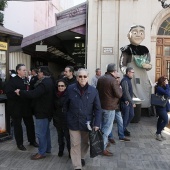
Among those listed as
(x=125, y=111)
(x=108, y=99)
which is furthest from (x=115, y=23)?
(x=108, y=99)

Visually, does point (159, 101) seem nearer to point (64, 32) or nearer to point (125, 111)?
point (125, 111)

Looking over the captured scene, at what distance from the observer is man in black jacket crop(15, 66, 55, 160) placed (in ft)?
18.2

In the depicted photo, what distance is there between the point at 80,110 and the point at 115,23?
7.08 meters

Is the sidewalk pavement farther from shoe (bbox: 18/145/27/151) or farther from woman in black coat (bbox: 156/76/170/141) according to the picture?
woman in black coat (bbox: 156/76/170/141)

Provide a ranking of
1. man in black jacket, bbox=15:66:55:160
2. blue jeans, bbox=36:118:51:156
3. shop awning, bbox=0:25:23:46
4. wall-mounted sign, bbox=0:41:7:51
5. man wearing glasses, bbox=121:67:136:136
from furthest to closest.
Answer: man wearing glasses, bbox=121:67:136:136 < wall-mounted sign, bbox=0:41:7:51 < shop awning, bbox=0:25:23:46 < blue jeans, bbox=36:118:51:156 < man in black jacket, bbox=15:66:55:160

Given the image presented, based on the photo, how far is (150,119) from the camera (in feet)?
34.7

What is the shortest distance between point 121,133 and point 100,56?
4635 millimetres

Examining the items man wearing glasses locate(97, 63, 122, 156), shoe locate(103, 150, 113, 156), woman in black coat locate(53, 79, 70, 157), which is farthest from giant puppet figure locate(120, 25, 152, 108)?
woman in black coat locate(53, 79, 70, 157)

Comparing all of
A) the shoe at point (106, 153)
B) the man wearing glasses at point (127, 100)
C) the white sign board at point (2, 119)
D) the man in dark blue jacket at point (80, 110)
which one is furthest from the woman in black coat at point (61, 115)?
the man wearing glasses at point (127, 100)

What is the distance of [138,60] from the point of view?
10.3m

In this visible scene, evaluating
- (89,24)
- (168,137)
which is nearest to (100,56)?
(89,24)

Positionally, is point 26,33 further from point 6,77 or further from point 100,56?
point 6,77

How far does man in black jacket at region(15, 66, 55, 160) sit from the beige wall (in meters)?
5.78

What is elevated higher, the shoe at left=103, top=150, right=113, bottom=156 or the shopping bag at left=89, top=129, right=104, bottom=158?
the shopping bag at left=89, top=129, right=104, bottom=158
